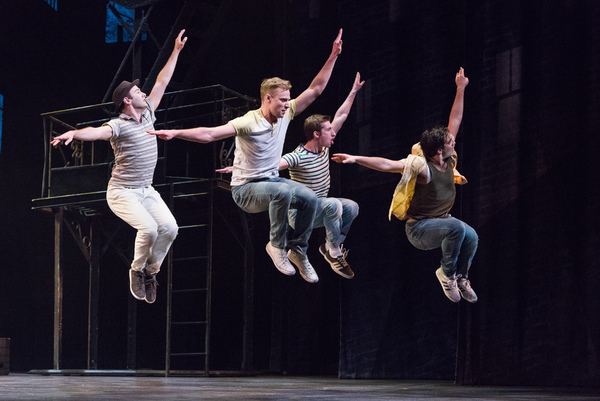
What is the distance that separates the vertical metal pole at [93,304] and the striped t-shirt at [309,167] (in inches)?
172

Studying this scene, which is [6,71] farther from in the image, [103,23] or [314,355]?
[314,355]

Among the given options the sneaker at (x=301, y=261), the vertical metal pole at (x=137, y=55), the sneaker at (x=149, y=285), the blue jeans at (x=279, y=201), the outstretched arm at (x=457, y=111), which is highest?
the vertical metal pole at (x=137, y=55)

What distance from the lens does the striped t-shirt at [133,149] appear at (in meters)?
5.84

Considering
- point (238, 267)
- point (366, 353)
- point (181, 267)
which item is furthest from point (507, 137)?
point (181, 267)

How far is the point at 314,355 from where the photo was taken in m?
9.14

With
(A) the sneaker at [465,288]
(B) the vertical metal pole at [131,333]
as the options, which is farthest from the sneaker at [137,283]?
(B) the vertical metal pole at [131,333]

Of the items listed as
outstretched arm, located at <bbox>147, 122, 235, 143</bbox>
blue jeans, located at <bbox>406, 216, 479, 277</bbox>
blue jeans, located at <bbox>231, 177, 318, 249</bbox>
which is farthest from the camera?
blue jeans, located at <bbox>406, 216, 479, 277</bbox>

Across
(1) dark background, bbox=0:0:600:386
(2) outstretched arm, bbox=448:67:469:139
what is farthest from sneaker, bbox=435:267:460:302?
(1) dark background, bbox=0:0:600:386

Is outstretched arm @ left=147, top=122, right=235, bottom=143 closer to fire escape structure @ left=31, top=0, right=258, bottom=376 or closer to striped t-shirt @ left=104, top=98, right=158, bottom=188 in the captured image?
striped t-shirt @ left=104, top=98, right=158, bottom=188

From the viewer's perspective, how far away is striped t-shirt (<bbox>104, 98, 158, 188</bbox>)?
5.84 metres

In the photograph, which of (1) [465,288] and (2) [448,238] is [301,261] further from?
(1) [465,288]

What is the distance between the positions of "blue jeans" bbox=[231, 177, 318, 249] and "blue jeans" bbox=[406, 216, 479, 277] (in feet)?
Answer: 2.52

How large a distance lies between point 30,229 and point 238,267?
10.1ft

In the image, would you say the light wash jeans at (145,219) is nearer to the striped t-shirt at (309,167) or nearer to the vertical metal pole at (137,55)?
the striped t-shirt at (309,167)
